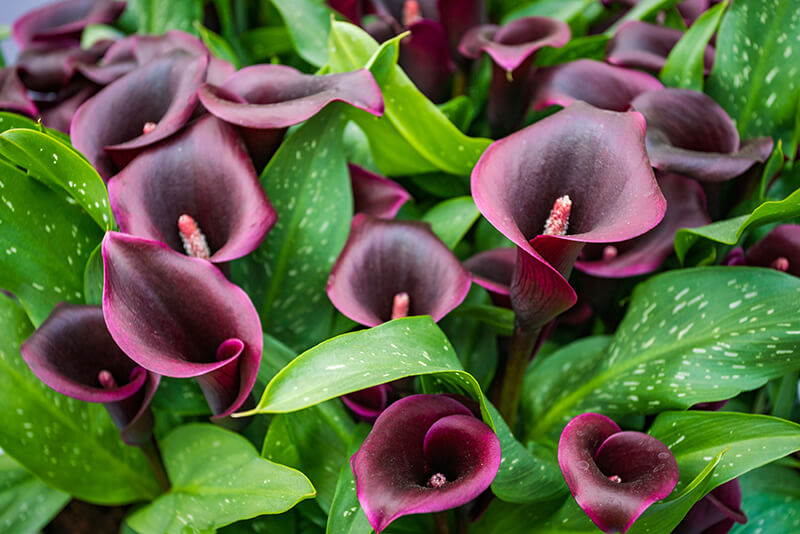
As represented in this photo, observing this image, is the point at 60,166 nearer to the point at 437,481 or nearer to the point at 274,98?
the point at 274,98

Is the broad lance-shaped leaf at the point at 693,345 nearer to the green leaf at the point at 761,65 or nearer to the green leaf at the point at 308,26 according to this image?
the green leaf at the point at 761,65

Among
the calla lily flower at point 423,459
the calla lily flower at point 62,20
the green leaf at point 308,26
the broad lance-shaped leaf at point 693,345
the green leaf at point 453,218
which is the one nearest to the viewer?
the calla lily flower at point 423,459

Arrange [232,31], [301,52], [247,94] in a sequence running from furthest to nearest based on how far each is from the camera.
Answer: [232,31], [301,52], [247,94]

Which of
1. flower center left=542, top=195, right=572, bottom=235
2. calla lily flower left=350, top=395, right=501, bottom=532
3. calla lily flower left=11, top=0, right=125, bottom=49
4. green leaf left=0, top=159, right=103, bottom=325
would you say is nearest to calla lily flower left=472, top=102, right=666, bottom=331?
flower center left=542, top=195, right=572, bottom=235

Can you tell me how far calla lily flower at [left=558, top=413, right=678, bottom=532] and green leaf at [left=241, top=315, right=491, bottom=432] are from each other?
0.20 feet

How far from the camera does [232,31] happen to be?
93 cm

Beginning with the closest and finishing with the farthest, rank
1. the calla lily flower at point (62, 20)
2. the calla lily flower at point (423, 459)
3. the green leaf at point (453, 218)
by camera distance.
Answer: the calla lily flower at point (423, 459) → the green leaf at point (453, 218) → the calla lily flower at point (62, 20)

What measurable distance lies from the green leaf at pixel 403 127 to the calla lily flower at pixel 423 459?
0.25 m

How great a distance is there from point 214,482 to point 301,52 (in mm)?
452

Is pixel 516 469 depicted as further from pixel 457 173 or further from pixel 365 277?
pixel 457 173

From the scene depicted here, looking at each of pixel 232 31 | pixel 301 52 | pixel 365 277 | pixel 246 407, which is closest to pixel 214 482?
pixel 246 407

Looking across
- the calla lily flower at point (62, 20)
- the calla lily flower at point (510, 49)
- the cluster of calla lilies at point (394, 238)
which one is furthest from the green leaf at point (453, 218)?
the calla lily flower at point (62, 20)

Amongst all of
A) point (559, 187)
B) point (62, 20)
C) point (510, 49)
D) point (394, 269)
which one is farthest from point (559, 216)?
point (62, 20)

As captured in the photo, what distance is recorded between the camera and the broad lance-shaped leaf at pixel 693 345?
516mm
